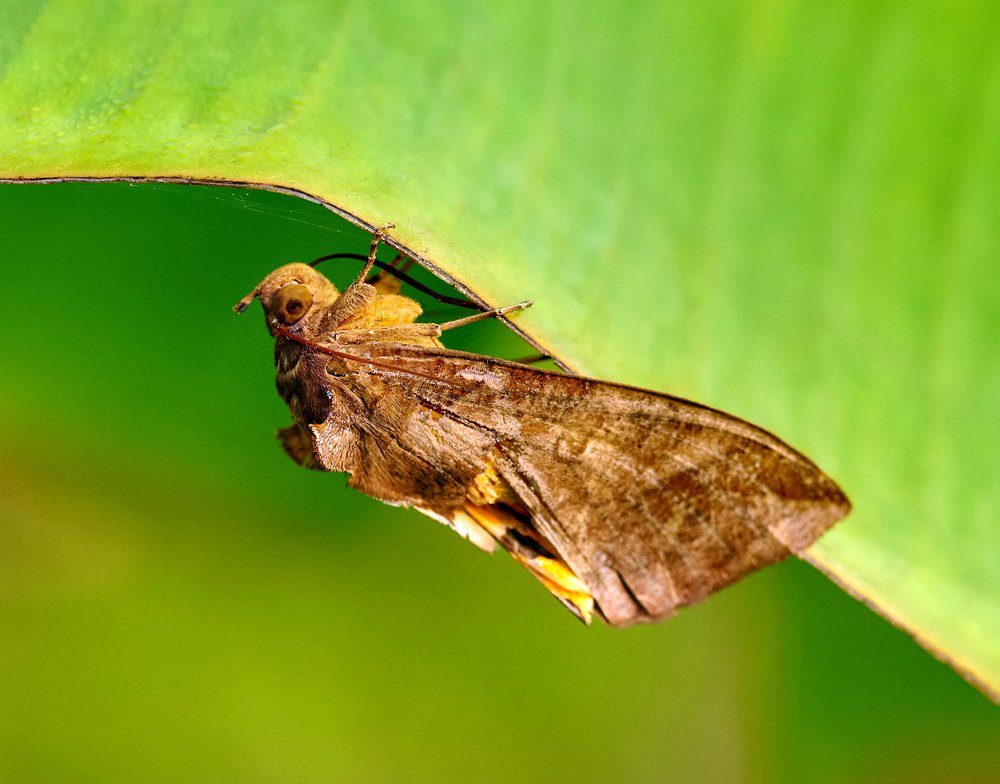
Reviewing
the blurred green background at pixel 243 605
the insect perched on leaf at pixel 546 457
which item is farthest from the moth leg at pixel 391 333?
the blurred green background at pixel 243 605

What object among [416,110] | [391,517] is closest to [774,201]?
[416,110]

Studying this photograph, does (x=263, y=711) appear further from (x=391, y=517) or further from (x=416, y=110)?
(x=416, y=110)

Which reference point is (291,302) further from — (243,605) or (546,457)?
(243,605)

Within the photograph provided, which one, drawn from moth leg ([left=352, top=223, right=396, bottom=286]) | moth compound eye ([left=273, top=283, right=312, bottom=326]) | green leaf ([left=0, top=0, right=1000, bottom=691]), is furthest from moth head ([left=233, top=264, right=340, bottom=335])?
green leaf ([left=0, top=0, right=1000, bottom=691])

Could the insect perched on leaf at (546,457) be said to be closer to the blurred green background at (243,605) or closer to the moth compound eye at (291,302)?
the moth compound eye at (291,302)

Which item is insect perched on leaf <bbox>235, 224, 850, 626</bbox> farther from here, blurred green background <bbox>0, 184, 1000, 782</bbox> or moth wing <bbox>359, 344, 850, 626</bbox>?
blurred green background <bbox>0, 184, 1000, 782</bbox>

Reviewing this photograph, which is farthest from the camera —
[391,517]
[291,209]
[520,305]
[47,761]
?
[391,517]
